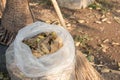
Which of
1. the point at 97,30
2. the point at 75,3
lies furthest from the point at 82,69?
the point at 75,3

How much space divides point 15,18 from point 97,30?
63.2 inches

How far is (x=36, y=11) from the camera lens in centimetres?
518

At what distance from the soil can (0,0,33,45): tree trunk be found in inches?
39.0

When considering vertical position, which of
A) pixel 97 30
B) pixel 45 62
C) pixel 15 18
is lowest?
pixel 97 30

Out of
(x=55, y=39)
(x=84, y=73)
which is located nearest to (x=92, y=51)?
(x=84, y=73)

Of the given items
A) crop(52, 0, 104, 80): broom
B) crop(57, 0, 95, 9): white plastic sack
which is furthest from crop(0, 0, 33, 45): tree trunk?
crop(57, 0, 95, 9): white plastic sack

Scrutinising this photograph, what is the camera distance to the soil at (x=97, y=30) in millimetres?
4020

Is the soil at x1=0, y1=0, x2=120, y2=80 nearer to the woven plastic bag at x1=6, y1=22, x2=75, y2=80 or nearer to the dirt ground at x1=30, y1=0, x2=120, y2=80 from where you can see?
the dirt ground at x1=30, y1=0, x2=120, y2=80

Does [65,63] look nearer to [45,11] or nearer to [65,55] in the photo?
[65,55]

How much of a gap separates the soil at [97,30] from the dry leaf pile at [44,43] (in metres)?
1.17

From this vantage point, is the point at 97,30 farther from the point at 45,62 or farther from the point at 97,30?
the point at 45,62

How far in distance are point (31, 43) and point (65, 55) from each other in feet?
0.98

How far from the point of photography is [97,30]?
473 centimetres

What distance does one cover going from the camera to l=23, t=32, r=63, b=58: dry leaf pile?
269cm
